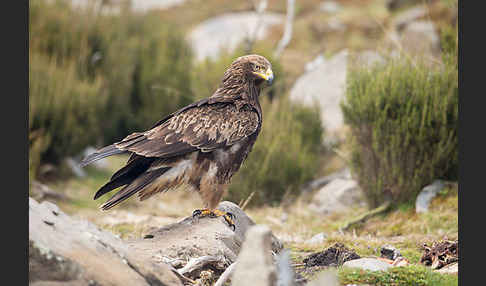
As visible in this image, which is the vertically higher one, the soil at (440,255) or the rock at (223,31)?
the soil at (440,255)

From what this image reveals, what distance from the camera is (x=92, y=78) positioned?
12641 millimetres

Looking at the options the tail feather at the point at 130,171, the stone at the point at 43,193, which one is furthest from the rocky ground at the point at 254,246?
the stone at the point at 43,193

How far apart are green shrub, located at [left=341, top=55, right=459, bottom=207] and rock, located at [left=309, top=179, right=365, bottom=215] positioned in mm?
975

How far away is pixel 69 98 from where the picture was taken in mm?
11250

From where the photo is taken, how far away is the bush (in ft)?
36.3

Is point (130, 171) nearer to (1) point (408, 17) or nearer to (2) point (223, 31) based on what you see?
(1) point (408, 17)

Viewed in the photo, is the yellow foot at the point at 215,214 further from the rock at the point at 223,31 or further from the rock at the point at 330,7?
the rock at the point at 330,7

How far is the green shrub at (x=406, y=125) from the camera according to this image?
7840 millimetres

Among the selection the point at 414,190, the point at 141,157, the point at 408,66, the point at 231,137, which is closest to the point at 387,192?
the point at 414,190

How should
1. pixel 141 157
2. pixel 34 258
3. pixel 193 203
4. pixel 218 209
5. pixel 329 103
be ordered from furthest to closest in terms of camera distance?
pixel 329 103
pixel 193 203
pixel 218 209
pixel 141 157
pixel 34 258

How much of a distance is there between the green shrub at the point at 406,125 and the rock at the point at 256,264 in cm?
495

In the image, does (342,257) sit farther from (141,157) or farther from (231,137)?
(141,157)

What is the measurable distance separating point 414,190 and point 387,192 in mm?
354

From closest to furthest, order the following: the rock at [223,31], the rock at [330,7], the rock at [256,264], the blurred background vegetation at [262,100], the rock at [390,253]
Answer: the rock at [256,264], the rock at [390,253], the blurred background vegetation at [262,100], the rock at [223,31], the rock at [330,7]
